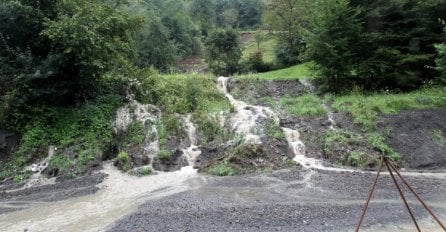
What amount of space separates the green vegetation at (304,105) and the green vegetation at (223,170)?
234 inches

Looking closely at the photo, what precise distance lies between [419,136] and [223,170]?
28.2 feet

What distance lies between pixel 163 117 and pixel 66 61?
5.17m

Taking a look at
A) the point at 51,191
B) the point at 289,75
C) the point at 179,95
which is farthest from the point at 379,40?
the point at 51,191

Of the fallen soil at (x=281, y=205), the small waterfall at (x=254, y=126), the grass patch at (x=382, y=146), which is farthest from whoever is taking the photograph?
the small waterfall at (x=254, y=126)

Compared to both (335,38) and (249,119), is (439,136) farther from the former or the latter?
(249,119)

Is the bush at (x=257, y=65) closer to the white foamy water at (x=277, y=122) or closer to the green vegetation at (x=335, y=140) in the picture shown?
the white foamy water at (x=277, y=122)

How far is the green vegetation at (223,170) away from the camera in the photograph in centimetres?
1436

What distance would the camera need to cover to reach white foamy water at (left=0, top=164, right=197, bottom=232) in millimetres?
10422

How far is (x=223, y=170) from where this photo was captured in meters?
14.5

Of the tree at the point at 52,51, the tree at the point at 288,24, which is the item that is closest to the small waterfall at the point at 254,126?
the tree at the point at 52,51

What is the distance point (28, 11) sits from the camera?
1636cm

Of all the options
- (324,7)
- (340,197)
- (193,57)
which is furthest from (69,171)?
(193,57)

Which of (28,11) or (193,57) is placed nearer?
(28,11)

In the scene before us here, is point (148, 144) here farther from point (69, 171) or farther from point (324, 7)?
point (324, 7)
